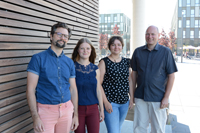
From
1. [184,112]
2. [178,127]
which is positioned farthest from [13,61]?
[184,112]

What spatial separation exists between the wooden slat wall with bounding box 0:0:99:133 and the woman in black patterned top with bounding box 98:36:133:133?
3.83ft

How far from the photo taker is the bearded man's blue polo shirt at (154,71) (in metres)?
2.99

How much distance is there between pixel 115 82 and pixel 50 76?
115cm

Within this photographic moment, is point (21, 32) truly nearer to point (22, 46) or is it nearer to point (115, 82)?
point (22, 46)

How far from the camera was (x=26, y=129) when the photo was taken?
279 cm

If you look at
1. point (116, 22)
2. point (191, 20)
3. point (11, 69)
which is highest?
point (116, 22)

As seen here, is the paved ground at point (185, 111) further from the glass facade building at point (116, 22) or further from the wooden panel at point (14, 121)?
the glass facade building at point (116, 22)

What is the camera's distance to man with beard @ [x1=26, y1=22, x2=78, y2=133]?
6.66 ft

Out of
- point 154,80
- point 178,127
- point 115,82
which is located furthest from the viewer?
point 178,127

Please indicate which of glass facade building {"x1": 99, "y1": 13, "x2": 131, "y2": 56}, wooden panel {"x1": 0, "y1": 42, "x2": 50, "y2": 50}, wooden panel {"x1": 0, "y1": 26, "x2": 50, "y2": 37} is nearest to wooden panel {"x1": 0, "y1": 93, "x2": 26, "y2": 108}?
wooden panel {"x1": 0, "y1": 42, "x2": 50, "y2": 50}

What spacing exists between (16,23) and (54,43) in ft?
2.35

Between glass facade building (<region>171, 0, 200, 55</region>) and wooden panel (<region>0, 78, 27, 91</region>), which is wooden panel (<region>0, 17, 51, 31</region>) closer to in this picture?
wooden panel (<region>0, 78, 27, 91</region>)

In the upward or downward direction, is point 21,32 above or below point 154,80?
above

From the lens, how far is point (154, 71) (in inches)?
118
